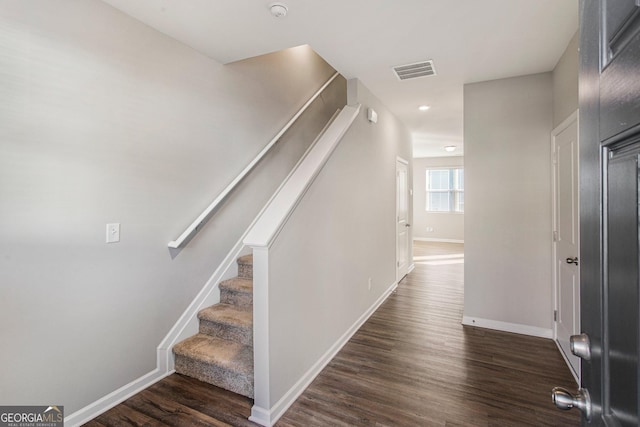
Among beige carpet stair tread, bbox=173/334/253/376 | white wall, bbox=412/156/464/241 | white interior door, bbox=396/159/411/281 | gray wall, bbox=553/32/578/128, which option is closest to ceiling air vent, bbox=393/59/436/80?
gray wall, bbox=553/32/578/128

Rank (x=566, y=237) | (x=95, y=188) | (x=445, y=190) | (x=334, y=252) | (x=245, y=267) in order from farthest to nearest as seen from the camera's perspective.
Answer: (x=445, y=190) → (x=245, y=267) → (x=334, y=252) → (x=566, y=237) → (x=95, y=188)

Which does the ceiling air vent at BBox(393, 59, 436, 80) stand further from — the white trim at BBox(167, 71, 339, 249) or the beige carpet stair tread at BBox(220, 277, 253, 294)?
the beige carpet stair tread at BBox(220, 277, 253, 294)

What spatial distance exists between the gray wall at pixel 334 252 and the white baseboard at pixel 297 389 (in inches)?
1.9

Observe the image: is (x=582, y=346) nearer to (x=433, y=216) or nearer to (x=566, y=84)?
(x=566, y=84)

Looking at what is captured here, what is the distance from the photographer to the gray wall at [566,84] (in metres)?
2.36

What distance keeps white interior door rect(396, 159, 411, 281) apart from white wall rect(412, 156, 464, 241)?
15.6ft

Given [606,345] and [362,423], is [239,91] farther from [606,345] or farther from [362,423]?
[606,345]

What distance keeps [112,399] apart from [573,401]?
2458 mm

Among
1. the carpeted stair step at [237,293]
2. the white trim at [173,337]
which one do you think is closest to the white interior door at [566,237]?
the white trim at [173,337]

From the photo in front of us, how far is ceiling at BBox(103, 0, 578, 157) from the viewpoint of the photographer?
6.35ft

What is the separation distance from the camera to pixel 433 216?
10.1 m

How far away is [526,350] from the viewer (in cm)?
284

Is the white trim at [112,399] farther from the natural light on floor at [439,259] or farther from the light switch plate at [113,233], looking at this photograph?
the natural light on floor at [439,259]

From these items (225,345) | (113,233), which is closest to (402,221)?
(225,345)
